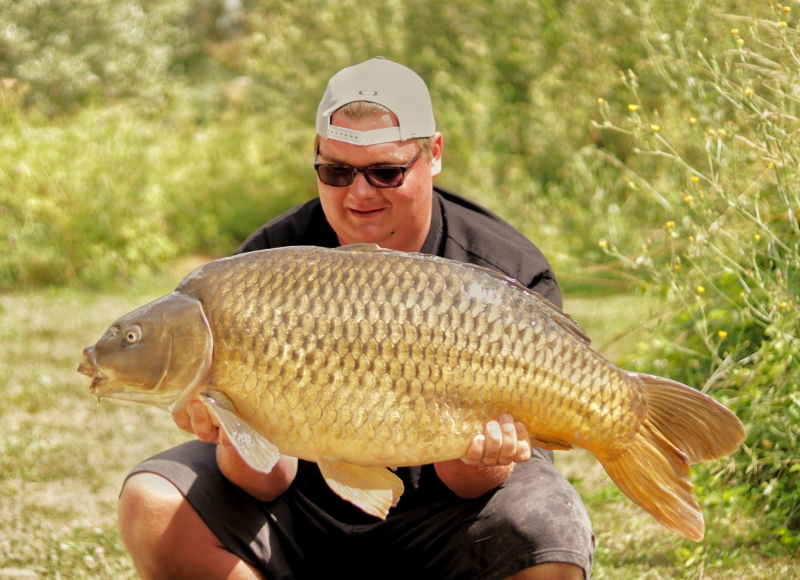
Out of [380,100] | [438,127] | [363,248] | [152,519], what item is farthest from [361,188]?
[438,127]

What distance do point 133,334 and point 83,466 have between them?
2.04 meters

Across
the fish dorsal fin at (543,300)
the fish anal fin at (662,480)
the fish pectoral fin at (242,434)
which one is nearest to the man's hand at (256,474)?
the fish pectoral fin at (242,434)

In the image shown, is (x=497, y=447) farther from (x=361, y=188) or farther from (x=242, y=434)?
(x=361, y=188)

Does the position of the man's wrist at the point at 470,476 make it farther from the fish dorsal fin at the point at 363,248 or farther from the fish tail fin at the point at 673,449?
the fish dorsal fin at the point at 363,248

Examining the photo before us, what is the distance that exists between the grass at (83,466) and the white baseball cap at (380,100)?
1245mm

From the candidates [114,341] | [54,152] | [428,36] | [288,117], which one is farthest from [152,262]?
[114,341]

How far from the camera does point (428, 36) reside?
7.92 meters

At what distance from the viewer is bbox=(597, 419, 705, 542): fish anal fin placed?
5.40 ft

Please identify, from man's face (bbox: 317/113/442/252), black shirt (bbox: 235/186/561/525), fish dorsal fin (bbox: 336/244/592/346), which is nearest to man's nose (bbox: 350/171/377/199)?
man's face (bbox: 317/113/442/252)

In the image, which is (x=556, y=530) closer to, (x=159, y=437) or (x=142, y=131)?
(x=159, y=437)

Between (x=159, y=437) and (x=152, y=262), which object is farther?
(x=152, y=262)

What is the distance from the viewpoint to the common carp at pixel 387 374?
5.24ft

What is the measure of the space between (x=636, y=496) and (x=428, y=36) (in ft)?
22.2

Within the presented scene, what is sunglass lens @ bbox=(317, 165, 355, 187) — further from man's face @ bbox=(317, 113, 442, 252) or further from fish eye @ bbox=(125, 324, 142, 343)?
fish eye @ bbox=(125, 324, 142, 343)
